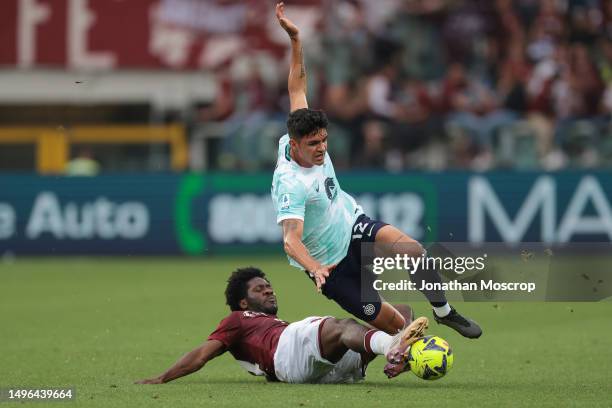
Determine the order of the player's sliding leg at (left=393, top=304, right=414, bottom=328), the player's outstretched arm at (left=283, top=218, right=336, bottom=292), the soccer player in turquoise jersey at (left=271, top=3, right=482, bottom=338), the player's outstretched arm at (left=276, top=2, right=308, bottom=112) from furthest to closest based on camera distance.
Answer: the player's outstretched arm at (left=276, top=2, right=308, bottom=112) → the player's sliding leg at (left=393, top=304, right=414, bottom=328) → the soccer player in turquoise jersey at (left=271, top=3, right=482, bottom=338) → the player's outstretched arm at (left=283, top=218, right=336, bottom=292)

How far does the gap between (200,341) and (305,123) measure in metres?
3.76

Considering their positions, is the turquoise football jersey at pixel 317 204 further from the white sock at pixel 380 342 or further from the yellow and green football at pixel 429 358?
the yellow and green football at pixel 429 358

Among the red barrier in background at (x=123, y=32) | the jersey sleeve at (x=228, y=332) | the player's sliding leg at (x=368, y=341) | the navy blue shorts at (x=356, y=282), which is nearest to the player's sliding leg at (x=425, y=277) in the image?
the navy blue shorts at (x=356, y=282)

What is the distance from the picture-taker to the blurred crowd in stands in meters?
21.9

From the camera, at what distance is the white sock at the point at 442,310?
31.3 ft

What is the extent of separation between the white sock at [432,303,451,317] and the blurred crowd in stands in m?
12.0

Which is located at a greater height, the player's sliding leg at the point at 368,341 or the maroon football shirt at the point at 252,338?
the player's sliding leg at the point at 368,341

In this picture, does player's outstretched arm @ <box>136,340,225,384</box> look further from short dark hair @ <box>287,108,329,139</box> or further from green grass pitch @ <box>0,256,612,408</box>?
short dark hair @ <box>287,108,329,139</box>

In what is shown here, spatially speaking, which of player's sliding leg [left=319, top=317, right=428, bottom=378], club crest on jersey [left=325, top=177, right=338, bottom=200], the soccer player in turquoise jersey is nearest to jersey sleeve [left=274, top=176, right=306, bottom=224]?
the soccer player in turquoise jersey

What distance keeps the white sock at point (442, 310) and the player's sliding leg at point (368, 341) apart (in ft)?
2.19

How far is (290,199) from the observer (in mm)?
9195

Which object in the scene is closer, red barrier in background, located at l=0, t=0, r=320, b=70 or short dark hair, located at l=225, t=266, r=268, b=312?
short dark hair, located at l=225, t=266, r=268, b=312

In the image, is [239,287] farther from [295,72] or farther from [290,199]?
[295,72]

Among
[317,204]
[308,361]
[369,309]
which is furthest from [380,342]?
[317,204]
